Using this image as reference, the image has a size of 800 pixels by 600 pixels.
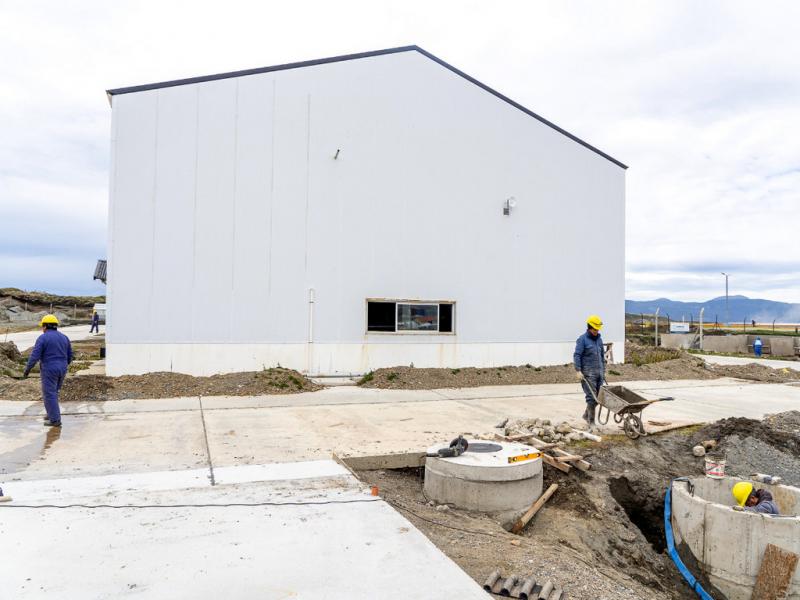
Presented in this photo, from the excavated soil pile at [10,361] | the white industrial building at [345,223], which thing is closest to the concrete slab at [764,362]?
the white industrial building at [345,223]

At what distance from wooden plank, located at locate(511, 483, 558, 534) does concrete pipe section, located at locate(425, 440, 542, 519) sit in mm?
57

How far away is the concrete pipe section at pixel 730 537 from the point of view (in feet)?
19.0

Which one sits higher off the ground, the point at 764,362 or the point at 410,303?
the point at 410,303

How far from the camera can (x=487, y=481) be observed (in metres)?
5.96

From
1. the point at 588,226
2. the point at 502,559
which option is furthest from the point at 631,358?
the point at 502,559

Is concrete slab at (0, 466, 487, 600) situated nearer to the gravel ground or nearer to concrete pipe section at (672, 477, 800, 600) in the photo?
concrete pipe section at (672, 477, 800, 600)

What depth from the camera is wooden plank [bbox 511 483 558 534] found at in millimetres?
5938

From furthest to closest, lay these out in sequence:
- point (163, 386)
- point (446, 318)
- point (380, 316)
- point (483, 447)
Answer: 1. point (446, 318)
2. point (380, 316)
3. point (163, 386)
4. point (483, 447)

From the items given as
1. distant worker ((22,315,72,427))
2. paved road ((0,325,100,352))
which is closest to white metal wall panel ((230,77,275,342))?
distant worker ((22,315,72,427))

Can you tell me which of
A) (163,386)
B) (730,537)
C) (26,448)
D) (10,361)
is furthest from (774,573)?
(10,361)

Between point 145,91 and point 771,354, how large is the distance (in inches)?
1237

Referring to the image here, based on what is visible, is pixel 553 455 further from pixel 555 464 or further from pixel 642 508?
pixel 642 508

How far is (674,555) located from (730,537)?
76 centimetres

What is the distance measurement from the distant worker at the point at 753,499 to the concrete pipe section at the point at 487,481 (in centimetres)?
231
